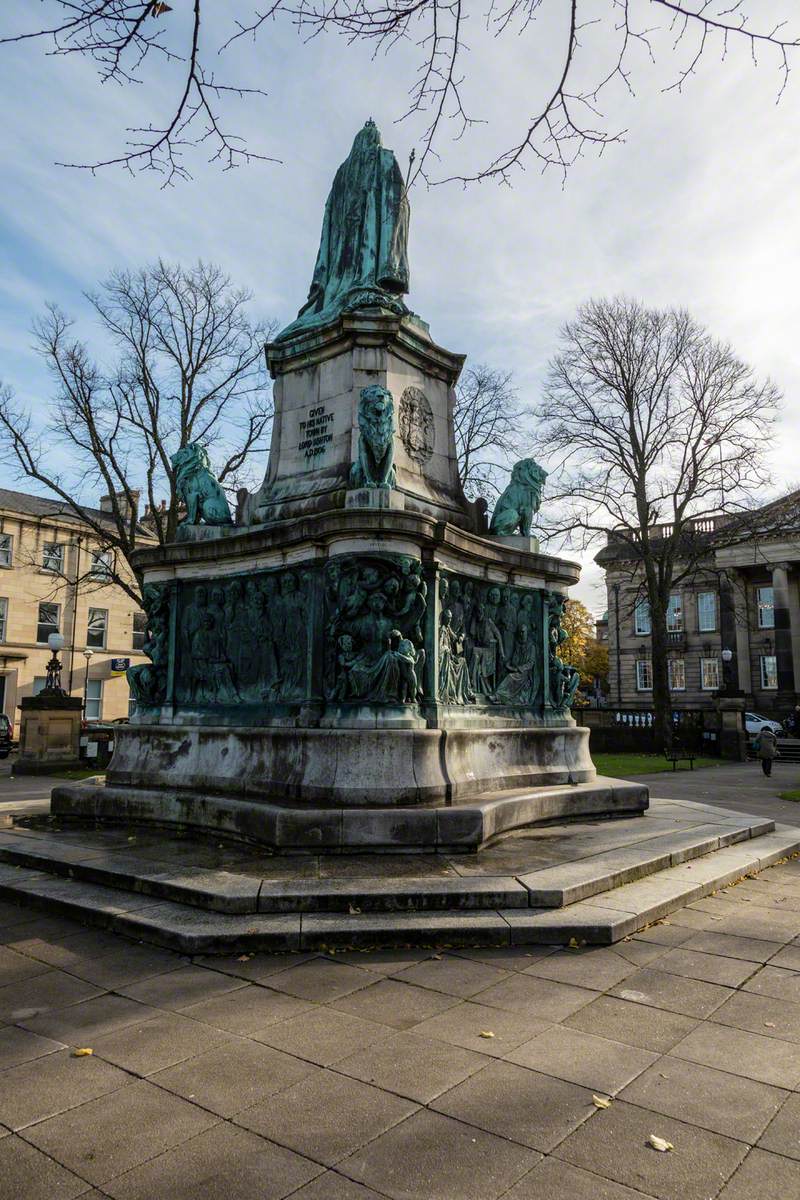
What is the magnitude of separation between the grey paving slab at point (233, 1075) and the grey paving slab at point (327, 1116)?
0.08 metres

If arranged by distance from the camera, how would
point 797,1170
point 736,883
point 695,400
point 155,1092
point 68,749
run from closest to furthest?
point 797,1170, point 155,1092, point 736,883, point 68,749, point 695,400

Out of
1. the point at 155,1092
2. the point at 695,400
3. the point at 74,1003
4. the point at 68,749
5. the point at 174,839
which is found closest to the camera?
the point at 155,1092

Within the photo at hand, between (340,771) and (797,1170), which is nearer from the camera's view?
(797,1170)

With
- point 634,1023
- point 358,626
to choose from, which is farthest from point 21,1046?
point 358,626

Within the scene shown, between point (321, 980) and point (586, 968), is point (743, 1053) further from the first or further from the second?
point (321, 980)

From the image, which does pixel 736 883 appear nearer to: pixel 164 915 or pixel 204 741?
pixel 164 915

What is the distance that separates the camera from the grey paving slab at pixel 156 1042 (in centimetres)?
363

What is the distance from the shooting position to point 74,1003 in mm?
4379

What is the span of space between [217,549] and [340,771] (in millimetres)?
3576

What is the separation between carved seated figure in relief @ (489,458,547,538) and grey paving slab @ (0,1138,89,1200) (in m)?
8.98

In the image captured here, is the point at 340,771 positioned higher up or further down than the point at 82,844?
higher up

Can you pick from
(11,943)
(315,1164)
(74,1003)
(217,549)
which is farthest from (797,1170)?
(217,549)

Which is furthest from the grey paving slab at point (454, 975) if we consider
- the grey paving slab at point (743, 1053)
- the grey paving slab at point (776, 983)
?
the grey paving slab at point (776, 983)

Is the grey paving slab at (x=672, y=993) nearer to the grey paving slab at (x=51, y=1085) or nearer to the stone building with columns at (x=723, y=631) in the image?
the grey paving slab at (x=51, y=1085)
